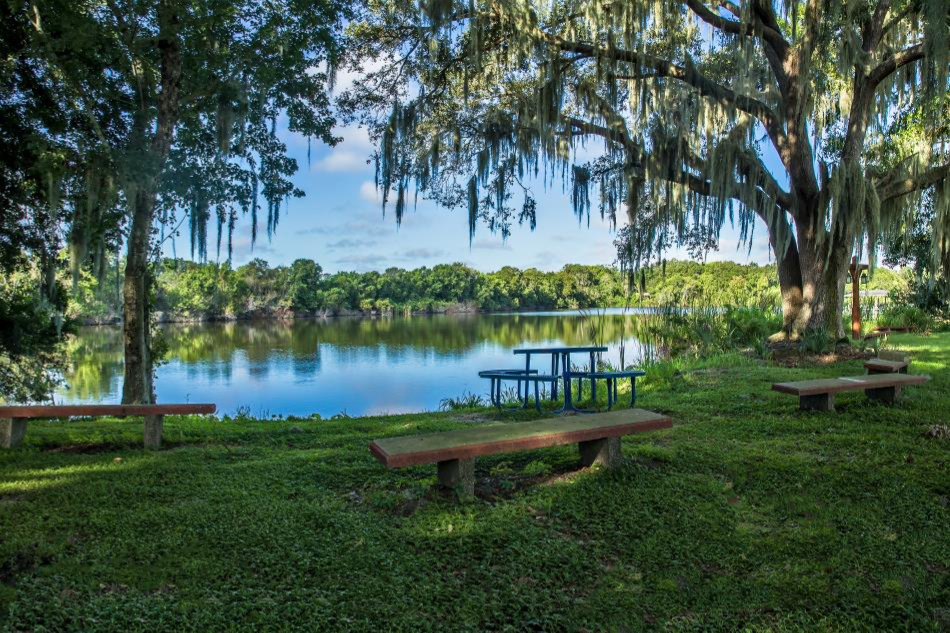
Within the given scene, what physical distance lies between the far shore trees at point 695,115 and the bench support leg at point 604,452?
6396 mm

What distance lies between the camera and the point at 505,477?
4.00 metres

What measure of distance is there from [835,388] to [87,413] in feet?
23.2

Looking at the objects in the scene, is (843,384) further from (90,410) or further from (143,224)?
(143,224)

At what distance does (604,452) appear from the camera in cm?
402

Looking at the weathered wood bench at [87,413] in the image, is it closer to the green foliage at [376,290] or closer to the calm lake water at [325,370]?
the calm lake water at [325,370]

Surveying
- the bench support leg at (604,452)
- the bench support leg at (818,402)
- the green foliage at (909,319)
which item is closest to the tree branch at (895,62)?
the bench support leg at (818,402)

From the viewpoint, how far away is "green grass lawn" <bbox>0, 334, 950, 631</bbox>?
234 cm

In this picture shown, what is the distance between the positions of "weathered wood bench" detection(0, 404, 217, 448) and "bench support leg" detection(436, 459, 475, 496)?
251 cm

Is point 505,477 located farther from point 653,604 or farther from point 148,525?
point 148,525

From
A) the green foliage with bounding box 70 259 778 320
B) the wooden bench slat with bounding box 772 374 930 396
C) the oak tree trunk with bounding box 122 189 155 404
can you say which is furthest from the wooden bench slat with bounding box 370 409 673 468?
the green foliage with bounding box 70 259 778 320

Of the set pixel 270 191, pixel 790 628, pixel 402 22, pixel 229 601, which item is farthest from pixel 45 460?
pixel 402 22

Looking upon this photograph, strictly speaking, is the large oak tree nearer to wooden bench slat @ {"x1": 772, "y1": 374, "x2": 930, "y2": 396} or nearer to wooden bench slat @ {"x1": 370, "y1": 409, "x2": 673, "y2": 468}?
wooden bench slat @ {"x1": 370, "y1": 409, "x2": 673, "y2": 468}

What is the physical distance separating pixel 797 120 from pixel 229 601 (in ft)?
35.3

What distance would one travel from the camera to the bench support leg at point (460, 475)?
353cm
